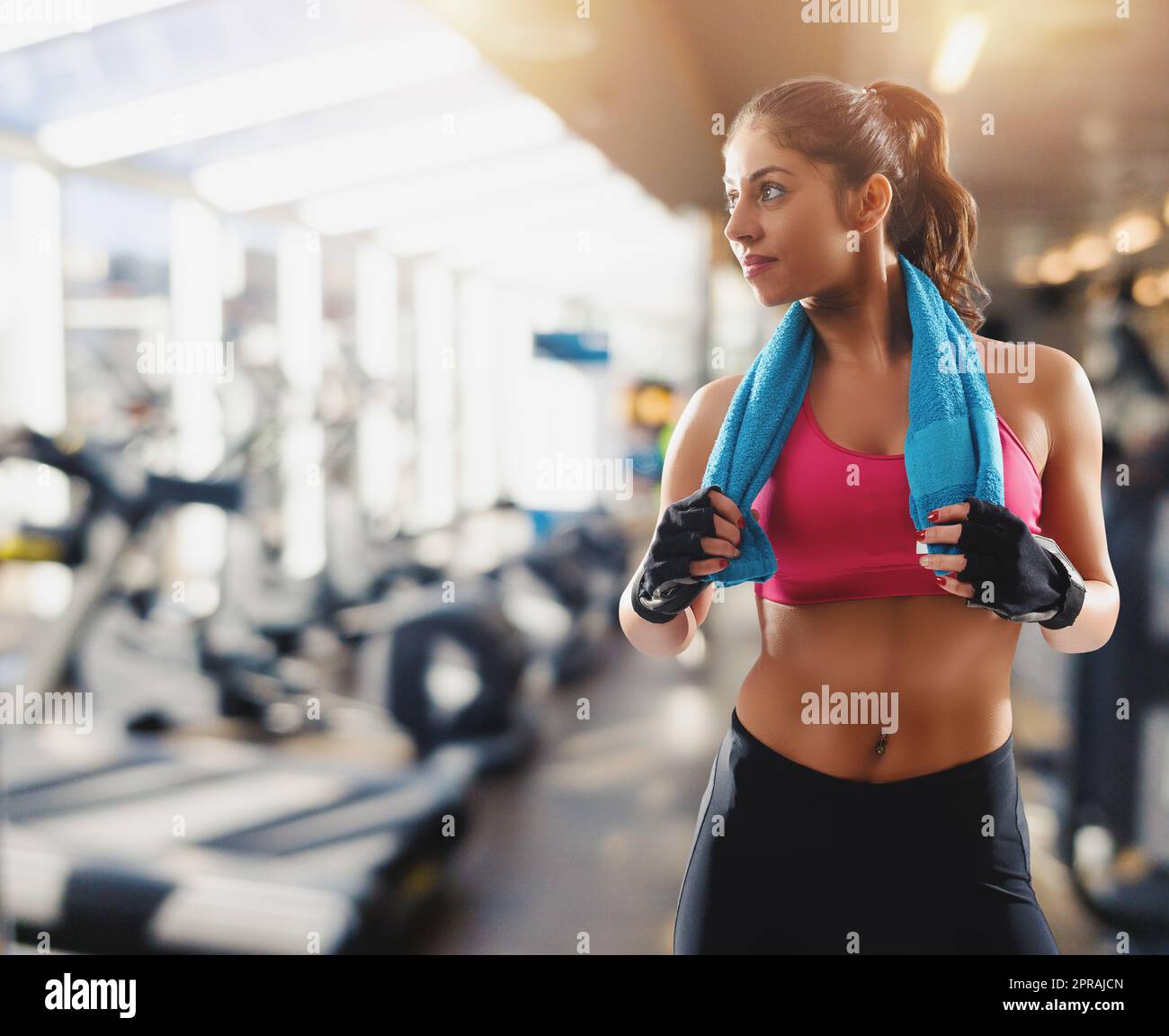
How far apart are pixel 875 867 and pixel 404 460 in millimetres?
5062

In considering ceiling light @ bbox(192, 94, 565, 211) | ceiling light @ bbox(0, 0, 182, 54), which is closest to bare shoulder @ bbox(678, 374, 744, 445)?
ceiling light @ bbox(0, 0, 182, 54)

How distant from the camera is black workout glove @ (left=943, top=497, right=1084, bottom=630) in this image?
922mm

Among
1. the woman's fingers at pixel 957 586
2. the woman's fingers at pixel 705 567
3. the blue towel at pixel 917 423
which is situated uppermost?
the blue towel at pixel 917 423

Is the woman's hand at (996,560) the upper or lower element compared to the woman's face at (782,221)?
lower

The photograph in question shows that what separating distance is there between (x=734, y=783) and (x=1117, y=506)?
1567 mm

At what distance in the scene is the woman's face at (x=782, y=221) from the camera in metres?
1.02

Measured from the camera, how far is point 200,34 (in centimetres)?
391

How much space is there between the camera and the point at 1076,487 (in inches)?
40.6

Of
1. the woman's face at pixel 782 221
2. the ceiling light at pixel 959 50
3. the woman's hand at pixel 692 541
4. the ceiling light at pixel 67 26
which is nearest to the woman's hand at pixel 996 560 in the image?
the woman's hand at pixel 692 541

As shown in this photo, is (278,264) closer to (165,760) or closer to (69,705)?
(69,705)

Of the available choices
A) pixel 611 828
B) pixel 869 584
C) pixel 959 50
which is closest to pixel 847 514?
pixel 869 584

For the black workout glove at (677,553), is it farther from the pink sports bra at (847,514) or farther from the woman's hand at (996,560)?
the woman's hand at (996,560)
